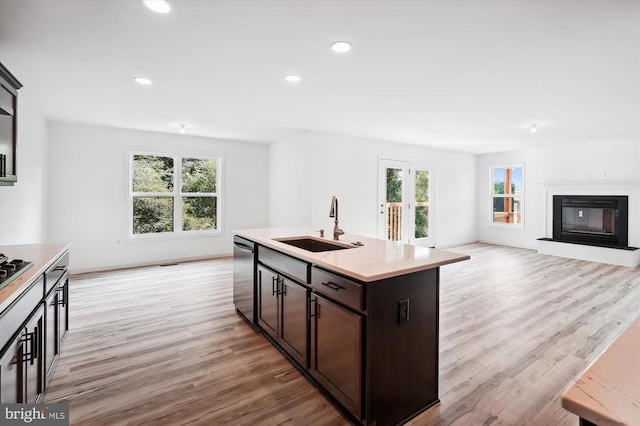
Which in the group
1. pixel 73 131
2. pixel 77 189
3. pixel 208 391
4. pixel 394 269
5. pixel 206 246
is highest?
pixel 73 131

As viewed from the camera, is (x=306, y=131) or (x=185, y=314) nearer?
(x=185, y=314)

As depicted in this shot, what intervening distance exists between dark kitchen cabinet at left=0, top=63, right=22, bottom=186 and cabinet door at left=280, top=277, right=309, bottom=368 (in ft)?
7.37

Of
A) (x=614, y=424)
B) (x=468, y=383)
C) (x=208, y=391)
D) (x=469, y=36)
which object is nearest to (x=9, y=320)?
(x=208, y=391)

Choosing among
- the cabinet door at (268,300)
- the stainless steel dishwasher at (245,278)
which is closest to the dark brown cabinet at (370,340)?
the cabinet door at (268,300)

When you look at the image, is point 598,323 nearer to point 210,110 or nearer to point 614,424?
point 614,424

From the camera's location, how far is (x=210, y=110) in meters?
4.38

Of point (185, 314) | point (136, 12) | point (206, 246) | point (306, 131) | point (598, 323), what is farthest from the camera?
point (206, 246)

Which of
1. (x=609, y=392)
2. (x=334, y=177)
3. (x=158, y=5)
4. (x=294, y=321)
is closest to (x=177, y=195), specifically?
(x=334, y=177)

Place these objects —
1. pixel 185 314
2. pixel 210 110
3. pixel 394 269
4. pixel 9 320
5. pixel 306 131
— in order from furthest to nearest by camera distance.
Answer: pixel 306 131 → pixel 210 110 → pixel 185 314 → pixel 394 269 → pixel 9 320

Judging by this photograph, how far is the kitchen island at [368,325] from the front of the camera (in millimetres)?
1713

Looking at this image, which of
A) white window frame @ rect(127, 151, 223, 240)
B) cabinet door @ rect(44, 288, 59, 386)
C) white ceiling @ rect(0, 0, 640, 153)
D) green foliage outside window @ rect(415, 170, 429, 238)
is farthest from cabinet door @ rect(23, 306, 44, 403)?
green foliage outside window @ rect(415, 170, 429, 238)

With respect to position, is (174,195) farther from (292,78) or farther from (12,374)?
(12,374)

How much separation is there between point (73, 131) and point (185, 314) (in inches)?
153

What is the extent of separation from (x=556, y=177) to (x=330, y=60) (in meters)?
6.88
